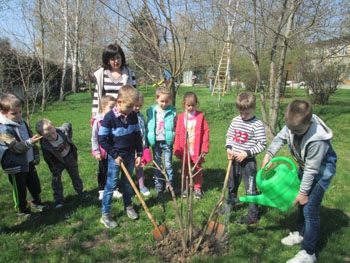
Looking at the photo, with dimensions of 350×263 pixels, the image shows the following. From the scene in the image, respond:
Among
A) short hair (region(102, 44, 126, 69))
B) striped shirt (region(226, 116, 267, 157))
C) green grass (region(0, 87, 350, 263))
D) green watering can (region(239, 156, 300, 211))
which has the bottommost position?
green grass (region(0, 87, 350, 263))

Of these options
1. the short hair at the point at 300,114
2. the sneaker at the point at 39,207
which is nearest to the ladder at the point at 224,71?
the sneaker at the point at 39,207

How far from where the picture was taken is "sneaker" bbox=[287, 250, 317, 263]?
8.59 feet

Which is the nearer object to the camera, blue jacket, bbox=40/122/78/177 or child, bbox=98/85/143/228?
child, bbox=98/85/143/228

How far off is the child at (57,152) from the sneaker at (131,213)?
0.88 metres

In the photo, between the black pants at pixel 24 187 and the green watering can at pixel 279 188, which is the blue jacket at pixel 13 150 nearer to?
the black pants at pixel 24 187

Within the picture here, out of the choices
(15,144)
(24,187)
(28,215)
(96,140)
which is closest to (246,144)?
(96,140)

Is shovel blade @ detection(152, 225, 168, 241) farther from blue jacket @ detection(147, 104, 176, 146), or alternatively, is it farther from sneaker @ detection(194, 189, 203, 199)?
blue jacket @ detection(147, 104, 176, 146)

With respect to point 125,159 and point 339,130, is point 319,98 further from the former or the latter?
point 125,159

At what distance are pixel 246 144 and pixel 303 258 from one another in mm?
1211

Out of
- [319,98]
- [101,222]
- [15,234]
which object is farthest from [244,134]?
[319,98]

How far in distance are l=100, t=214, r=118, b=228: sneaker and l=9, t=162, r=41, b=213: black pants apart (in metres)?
0.91

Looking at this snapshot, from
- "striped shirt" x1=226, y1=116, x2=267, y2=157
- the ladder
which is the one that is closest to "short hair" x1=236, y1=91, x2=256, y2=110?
"striped shirt" x1=226, y1=116, x2=267, y2=157

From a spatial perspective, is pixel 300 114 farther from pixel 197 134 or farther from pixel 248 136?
pixel 197 134

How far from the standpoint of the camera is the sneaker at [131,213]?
3.45 meters
